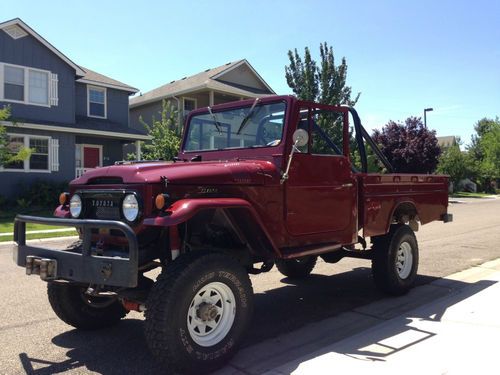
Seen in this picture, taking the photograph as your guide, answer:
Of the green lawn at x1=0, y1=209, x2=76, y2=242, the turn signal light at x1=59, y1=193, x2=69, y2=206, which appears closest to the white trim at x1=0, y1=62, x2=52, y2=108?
the green lawn at x1=0, y1=209, x2=76, y2=242

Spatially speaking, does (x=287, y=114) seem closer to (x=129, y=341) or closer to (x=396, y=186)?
(x=396, y=186)

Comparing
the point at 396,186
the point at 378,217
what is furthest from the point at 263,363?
the point at 396,186

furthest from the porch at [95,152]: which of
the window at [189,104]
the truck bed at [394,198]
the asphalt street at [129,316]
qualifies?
the truck bed at [394,198]

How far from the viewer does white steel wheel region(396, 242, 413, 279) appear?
A: 255 inches

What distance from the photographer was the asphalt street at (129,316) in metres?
4.07

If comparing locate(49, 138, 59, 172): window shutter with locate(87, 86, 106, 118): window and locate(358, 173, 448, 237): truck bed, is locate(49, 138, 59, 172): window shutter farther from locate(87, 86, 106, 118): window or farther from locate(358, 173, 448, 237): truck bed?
locate(358, 173, 448, 237): truck bed

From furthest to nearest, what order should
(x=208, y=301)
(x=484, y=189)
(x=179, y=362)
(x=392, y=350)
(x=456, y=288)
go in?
(x=484, y=189), (x=456, y=288), (x=392, y=350), (x=208, y=301), (x=179, y=362)

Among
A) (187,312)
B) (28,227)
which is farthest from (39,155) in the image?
(187,312)

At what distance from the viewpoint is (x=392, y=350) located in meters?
4.25

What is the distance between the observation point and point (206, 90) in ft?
91.0

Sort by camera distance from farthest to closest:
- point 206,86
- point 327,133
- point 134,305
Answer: point 206,86 < point 327,133 < point 134,305

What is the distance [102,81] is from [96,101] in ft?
3.42

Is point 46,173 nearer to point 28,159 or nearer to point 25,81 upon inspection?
point 28,159

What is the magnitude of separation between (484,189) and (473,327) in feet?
166
